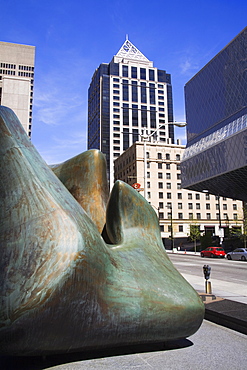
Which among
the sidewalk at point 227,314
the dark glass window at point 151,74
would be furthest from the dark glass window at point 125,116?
the sidewalk at point 227,314

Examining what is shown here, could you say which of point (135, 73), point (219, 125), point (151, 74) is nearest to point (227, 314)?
point (219, 125)

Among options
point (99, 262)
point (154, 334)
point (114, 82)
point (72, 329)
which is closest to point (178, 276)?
point (154, 334)

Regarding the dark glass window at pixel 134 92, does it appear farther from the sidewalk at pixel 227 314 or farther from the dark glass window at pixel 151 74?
the sidewalk at pixel 227 314

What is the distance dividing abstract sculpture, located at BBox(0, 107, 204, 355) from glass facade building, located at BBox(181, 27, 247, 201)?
3789cm

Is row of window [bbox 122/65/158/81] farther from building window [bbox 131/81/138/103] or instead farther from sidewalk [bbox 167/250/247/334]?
sidewalk [bbox 167/250/247/334]

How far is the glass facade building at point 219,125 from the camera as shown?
1678 inches

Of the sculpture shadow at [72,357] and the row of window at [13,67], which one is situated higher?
the row of window at [13,67]

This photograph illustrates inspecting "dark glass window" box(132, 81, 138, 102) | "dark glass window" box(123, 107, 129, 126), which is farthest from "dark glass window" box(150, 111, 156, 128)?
"dark glass window" box(123, 107, 129, 126)

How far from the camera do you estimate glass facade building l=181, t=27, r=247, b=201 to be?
1678 inches

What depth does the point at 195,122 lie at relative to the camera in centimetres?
5500

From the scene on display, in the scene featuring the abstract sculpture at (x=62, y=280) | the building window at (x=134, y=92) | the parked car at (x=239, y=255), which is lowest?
the parked car at (x=239, y=255)

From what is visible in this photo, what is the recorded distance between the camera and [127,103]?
111812 mm

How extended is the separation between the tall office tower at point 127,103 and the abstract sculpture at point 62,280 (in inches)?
3994

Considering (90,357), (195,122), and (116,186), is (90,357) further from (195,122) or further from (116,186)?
(195,122)
